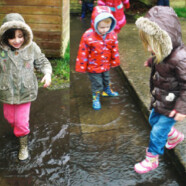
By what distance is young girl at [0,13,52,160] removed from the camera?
2.45 metres

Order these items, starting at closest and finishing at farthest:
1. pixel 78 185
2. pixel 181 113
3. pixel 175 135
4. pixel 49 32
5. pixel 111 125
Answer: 1. pixel 181 113
2. pixel 78 185
3. pixel 175 135
4. pixel 111 125
5. pixel 49 32

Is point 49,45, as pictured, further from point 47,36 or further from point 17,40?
point 17,40

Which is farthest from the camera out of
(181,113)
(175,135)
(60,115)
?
(60,115)

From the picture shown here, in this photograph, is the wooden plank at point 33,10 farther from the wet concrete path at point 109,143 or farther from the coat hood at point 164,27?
the coat hood at point 164,27

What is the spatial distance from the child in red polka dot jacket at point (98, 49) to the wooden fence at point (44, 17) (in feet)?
4.83

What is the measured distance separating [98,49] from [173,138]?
1407mm

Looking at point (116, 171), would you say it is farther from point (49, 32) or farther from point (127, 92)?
point (49, 32)

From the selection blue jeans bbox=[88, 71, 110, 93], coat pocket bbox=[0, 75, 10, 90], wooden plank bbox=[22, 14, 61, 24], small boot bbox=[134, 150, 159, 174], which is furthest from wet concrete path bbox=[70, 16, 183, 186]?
wooden plank bbox=[22, 14, 61, 24]

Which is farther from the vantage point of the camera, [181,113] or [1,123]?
[1,123]

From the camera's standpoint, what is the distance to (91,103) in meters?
3.73

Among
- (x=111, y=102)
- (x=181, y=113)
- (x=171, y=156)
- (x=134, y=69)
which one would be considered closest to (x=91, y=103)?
(x=111, y=102)

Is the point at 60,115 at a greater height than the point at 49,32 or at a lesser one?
lesser

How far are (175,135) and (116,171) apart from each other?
0.69m

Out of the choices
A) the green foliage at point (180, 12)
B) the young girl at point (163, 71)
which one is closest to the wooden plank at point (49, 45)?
the young girl at point (163, 71)
